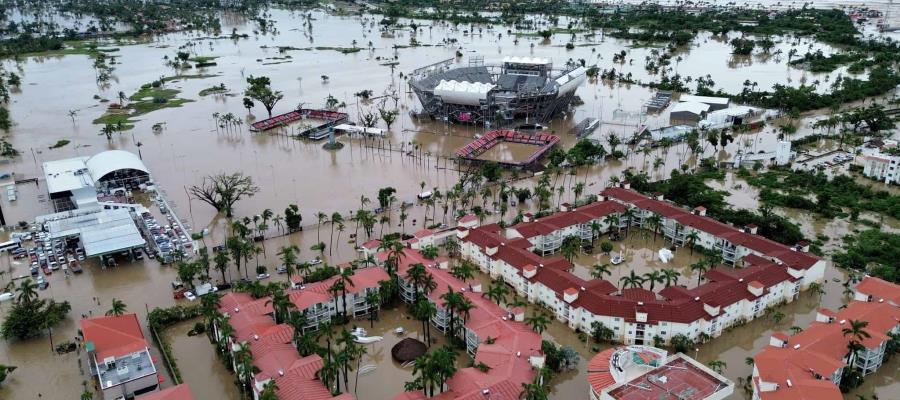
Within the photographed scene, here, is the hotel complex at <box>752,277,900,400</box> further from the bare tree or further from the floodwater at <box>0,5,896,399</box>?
the bare tree

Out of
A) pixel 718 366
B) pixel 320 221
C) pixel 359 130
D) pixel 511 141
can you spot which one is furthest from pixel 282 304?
pixel 359 130

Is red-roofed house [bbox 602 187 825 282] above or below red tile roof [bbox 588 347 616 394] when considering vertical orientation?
above

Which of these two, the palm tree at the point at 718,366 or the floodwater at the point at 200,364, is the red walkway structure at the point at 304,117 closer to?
the floodwater at the point at 200,364

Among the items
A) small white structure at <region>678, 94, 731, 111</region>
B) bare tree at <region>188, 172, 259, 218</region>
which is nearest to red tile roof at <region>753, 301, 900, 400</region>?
bare tree at <region>188, 172, 259, 218</region>

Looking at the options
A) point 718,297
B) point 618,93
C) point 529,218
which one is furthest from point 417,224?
point 618,93

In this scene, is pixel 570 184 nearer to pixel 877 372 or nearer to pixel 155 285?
pixel 877 372

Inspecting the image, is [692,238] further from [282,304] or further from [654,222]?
[282,304]

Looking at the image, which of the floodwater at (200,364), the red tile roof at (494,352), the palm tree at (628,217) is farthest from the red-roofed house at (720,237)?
the floodwater at (200,364)
